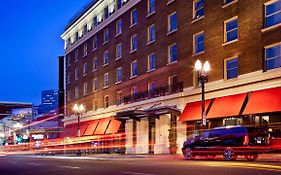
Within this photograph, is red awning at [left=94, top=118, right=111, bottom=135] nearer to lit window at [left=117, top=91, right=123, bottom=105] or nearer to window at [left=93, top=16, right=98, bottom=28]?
lit window at [left=117, top=91, right=123, bottom=105]

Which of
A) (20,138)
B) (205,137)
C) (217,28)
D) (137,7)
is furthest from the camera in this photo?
(20,138)

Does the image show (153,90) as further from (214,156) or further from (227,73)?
(214,156)

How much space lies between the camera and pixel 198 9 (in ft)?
127

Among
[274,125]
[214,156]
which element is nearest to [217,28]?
[274,125]

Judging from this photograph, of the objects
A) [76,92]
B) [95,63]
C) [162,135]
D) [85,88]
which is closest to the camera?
[162,135]

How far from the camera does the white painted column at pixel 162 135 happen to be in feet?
138

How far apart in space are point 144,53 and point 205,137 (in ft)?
69.4

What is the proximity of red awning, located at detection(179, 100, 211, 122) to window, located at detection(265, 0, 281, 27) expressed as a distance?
7.94 meters

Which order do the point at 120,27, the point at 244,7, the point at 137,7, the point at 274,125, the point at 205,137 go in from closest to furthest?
the point at 205,137, the point at 274,125, the point at 244,7, the point at 137,7, the point at 120,27

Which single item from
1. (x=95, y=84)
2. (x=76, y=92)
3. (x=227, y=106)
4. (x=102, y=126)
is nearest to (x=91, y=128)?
(x=102, y=126)

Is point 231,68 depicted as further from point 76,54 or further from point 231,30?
point 76,54

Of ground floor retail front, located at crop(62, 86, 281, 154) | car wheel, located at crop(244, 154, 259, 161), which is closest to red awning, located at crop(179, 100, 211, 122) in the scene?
ground floor retail front, located at crop(62, 86, 281, 154)

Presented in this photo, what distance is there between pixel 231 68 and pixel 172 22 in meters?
9.81

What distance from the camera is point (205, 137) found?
27453mm
